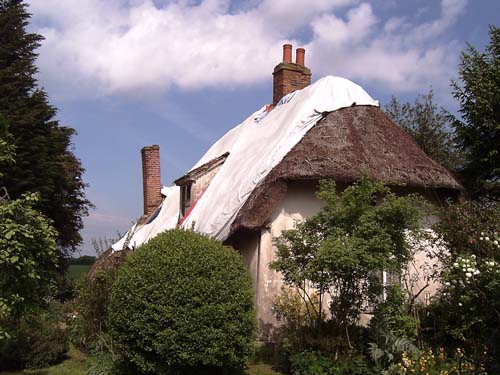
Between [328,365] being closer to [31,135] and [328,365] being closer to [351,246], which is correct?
[351,246]

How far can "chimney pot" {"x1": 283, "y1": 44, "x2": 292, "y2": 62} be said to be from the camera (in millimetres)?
17781

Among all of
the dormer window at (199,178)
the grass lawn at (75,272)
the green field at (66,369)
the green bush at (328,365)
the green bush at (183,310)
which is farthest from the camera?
the grass lawn at (75,272)

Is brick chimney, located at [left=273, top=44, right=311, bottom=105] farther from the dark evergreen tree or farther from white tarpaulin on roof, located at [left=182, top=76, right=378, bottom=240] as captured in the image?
the dark evergreen tree

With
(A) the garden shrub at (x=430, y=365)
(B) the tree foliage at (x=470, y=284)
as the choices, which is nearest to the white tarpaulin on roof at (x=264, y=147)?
(B) the tree foliage at (x=470, y=284)

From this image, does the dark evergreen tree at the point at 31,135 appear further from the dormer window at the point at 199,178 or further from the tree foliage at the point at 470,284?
the tree foliage at the point at 470,284

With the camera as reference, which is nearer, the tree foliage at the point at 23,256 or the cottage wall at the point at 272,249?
the tree foliage at the point at 23,256

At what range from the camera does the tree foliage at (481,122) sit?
49.8 feet

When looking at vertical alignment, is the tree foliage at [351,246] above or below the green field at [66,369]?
above

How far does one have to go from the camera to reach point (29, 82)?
23.6 m

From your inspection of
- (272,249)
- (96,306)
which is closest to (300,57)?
(272,249)

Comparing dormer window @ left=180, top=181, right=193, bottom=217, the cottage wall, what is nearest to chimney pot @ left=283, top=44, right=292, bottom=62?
dormer window @ left=180, top=181, right=193, bottom=217

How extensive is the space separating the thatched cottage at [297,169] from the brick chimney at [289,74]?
149 centimetres

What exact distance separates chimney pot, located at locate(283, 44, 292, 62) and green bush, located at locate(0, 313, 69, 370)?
1059cm

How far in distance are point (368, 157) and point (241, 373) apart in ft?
18.6
